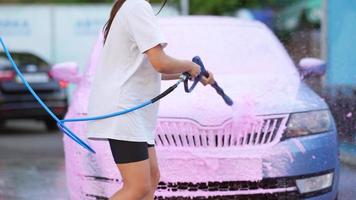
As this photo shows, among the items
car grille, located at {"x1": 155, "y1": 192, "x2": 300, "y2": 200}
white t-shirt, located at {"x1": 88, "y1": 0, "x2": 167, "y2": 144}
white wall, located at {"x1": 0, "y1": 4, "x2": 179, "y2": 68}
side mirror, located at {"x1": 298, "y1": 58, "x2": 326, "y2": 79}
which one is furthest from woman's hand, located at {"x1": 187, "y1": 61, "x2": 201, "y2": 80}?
white wall, located at {"x1": 0, "y1": 4, "x2": 179, "y2": 68}

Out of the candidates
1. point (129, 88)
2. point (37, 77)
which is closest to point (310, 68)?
point (129, 88)

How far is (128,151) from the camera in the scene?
346 cm

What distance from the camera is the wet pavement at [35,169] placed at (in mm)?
6207

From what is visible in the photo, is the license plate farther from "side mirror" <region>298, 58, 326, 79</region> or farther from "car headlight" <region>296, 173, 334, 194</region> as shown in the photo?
"car headlight" <region>296, 173, 334, 194</region>

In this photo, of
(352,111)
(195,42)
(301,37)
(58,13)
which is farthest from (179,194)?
(58,13)

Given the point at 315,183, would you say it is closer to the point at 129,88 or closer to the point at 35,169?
the point at 129,88

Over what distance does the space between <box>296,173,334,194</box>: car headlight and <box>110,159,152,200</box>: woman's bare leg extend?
52.9 inches

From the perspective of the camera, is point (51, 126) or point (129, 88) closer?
point (129, 88)

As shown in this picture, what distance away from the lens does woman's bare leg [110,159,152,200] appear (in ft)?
11.3

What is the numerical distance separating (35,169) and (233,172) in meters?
3.91

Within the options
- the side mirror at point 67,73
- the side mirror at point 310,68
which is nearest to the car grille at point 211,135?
the side mirror at point 310,68

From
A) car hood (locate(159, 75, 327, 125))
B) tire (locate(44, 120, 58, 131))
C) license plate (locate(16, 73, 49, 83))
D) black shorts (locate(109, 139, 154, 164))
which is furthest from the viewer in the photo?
tire (locate(44, 120, 58, 131))

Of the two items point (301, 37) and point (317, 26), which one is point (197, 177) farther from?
point (317, 26)

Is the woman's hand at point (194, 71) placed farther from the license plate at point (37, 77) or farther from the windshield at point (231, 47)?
the license plate at point (37, 77)
